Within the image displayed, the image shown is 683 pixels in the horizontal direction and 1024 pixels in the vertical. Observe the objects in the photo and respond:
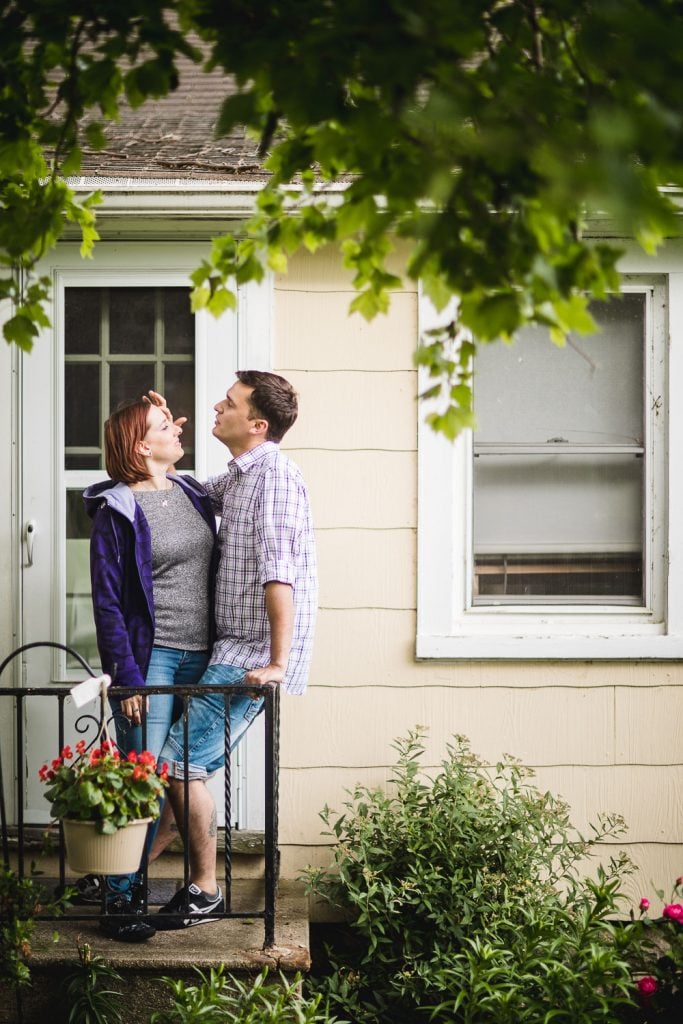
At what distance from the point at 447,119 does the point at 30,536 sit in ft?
10.3

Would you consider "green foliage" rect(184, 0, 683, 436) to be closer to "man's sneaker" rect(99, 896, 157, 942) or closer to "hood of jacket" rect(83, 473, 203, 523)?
"hood of jacket" rect(83, 473, 203, 523)

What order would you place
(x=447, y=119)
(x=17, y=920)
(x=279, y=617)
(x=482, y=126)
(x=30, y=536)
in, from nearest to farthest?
(x=447, y=119), (x=482, y=126), (x=17, y=920), (x=279, y=617), (x=30, y=536)

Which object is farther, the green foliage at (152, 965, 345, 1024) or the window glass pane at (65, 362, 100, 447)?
the window glass pane at (65, 362, 100, 447)

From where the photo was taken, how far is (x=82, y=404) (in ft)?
14.0

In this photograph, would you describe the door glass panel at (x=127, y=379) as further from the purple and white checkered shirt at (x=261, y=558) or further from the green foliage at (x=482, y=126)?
the green foliage at (x=482, y=126)

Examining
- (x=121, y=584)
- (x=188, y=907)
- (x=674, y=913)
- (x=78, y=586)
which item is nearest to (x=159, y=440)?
(x=121, y=584)

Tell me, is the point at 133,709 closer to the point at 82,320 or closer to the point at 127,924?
the point at 127,924

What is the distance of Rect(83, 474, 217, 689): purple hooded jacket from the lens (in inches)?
135

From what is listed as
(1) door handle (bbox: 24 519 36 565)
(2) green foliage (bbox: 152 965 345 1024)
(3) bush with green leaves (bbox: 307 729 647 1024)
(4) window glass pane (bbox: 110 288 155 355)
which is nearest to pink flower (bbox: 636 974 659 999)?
(3) bush with green leaves (bbox: 307 729 647 1024)

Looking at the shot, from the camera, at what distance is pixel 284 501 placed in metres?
3.54

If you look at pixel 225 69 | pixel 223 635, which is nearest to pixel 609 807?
pixel 223 635

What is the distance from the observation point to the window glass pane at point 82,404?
14.0ft

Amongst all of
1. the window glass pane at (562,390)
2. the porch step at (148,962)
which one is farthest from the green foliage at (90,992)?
the window glass pane at (562,390)

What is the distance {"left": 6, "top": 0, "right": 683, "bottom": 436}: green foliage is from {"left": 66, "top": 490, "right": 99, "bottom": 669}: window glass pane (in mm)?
1941
